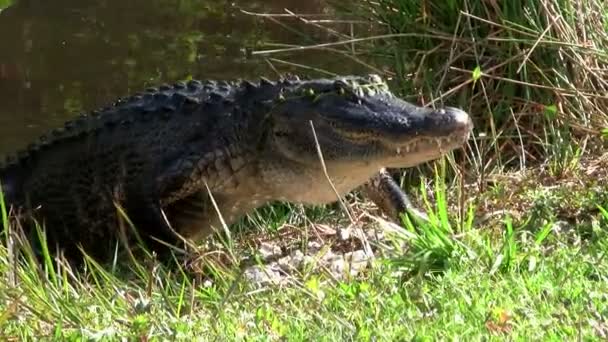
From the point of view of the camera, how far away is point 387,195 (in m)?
5.81

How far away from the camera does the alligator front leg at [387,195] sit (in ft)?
18.8

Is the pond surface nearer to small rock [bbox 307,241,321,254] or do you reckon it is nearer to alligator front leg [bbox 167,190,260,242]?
alligator front leg [bbox 167,190,260,242]

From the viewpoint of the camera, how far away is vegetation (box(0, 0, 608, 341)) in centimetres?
370

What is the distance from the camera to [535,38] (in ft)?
19.9

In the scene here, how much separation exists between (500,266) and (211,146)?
196 cm

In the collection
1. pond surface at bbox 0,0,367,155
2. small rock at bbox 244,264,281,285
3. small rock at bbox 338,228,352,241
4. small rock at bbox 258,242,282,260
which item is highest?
small rock at bbox 244,264,281,285

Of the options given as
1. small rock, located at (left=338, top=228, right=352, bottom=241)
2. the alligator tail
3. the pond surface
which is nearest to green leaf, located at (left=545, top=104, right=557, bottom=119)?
small rock, located at (left=338, top=228, right=352, bottom=241)

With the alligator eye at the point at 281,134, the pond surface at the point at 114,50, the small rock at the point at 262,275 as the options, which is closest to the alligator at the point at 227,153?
the alligator eye at the point at 281,134

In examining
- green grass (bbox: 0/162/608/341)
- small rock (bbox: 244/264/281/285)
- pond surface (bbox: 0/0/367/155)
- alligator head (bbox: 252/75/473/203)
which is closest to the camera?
green grass (bbox: 0/162/608/341)

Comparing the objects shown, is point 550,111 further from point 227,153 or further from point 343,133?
point 227,153

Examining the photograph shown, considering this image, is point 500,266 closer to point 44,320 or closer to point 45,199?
point 44,320

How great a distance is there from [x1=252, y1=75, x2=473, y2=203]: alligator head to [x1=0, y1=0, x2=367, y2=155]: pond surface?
225 centimetres

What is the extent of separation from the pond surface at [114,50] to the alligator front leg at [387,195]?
2137 millimetres

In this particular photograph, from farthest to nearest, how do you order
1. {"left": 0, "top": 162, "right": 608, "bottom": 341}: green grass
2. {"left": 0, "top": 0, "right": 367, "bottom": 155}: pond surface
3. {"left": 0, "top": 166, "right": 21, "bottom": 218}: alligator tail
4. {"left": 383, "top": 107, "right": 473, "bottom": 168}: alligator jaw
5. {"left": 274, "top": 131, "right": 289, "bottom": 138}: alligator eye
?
{"left": 0, "top": 0, "right": 367, "bottom": 155}: pond surface < {"left": 0, "top": 166, "right": 21, "bottom": 218}: alligator tail < {"left": 274, "top": 131, "right": 289, "bottom": 138}: alligator eye < {"left": 383, "top": 107, "right": 473, "bottom": 168}: alligator jaw < {"left": 0, "top": 162, "right": 608, "bottom": 341}: green grass
